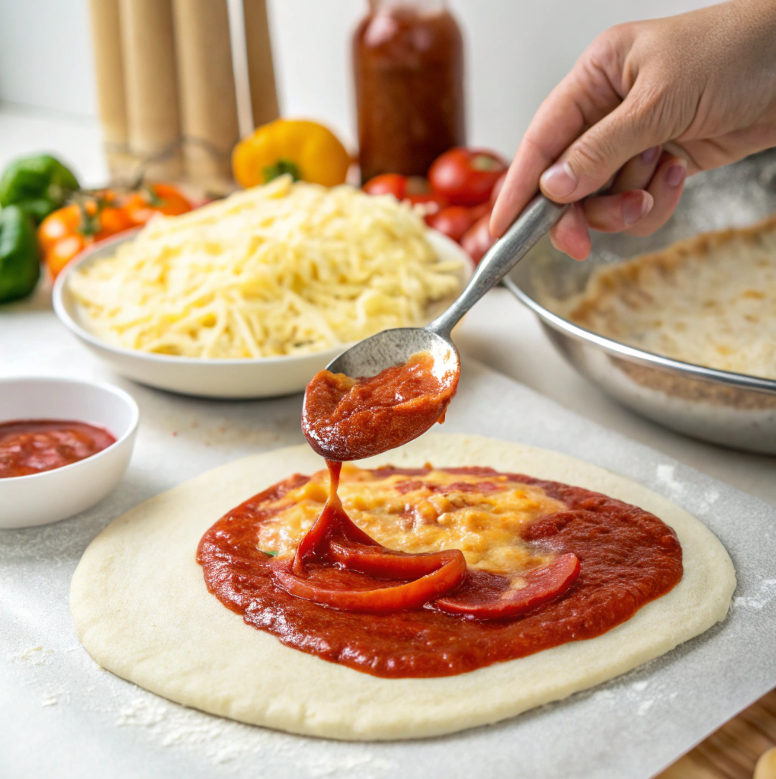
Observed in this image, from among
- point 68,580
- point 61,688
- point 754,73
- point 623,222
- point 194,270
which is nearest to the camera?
point 61,688

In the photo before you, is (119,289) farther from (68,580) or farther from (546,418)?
(546,418)

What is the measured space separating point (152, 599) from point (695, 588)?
1.26m

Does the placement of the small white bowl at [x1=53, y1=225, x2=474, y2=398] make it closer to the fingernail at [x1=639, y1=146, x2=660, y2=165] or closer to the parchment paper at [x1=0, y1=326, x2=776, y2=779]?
the parchment paper at [x1=0, y1=326, x2=776, y2=779]

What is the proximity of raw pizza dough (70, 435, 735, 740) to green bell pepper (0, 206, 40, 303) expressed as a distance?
1.97m

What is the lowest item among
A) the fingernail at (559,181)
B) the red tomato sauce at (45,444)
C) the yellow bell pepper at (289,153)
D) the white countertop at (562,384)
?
the white countertop at (562,384)

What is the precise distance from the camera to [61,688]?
69.9 inches

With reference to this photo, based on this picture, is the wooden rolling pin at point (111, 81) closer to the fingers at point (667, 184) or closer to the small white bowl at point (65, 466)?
the small white bowl at point (65, 466)

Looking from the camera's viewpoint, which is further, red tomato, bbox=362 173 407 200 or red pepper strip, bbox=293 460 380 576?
red tomato, bbox=362 173 407 200

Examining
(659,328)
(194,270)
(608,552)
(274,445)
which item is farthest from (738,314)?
(194,270)

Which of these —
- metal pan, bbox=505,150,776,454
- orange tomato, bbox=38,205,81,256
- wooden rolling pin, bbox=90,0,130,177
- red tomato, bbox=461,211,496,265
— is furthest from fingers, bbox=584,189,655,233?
wooden rolling pin, bbox=90,0,130,177

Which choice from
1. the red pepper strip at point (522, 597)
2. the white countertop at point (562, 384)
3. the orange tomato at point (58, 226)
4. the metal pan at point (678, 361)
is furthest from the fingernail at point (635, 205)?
the orange tomato at point (58, 226)

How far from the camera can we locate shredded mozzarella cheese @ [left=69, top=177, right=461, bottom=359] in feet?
9.61

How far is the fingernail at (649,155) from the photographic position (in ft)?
8.57

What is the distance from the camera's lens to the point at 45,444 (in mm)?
2408
